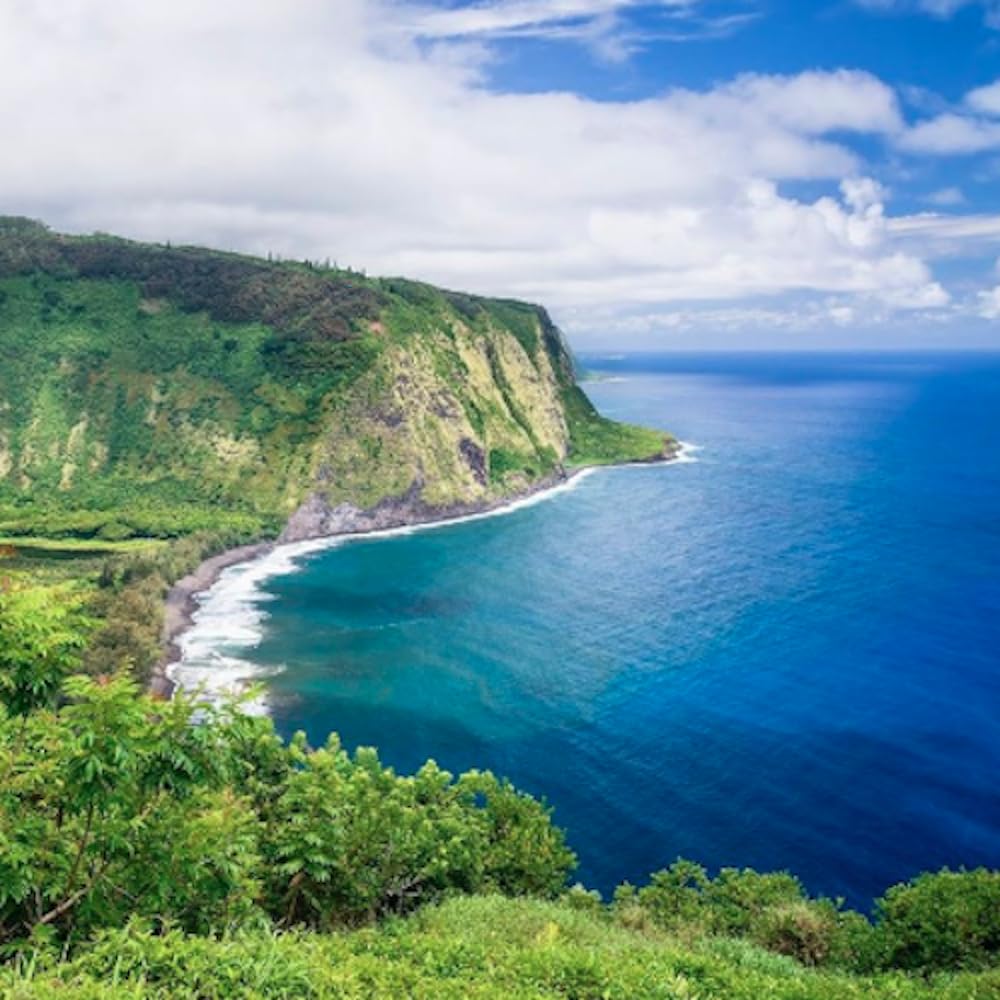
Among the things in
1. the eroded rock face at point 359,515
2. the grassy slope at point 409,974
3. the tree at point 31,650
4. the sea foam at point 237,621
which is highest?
the tree at point 31,650

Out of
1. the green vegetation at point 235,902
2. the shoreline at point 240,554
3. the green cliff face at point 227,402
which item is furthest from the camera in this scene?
the green cliff face at point 227,402

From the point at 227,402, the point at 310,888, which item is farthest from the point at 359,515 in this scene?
the point at 310,888

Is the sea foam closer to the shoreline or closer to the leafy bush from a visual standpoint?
the shoreline

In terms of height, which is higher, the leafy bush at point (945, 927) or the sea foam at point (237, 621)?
the leafy bush at point (945, 927)

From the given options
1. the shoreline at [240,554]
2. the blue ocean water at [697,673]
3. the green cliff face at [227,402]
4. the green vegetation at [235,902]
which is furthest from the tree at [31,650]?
the green cliff face at [227,402]

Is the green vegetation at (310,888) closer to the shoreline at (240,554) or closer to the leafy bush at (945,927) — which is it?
the leafy bush at (945,927)

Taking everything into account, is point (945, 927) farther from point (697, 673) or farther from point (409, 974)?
point (697, 673)

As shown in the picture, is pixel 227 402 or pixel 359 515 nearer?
pixel 359 515
